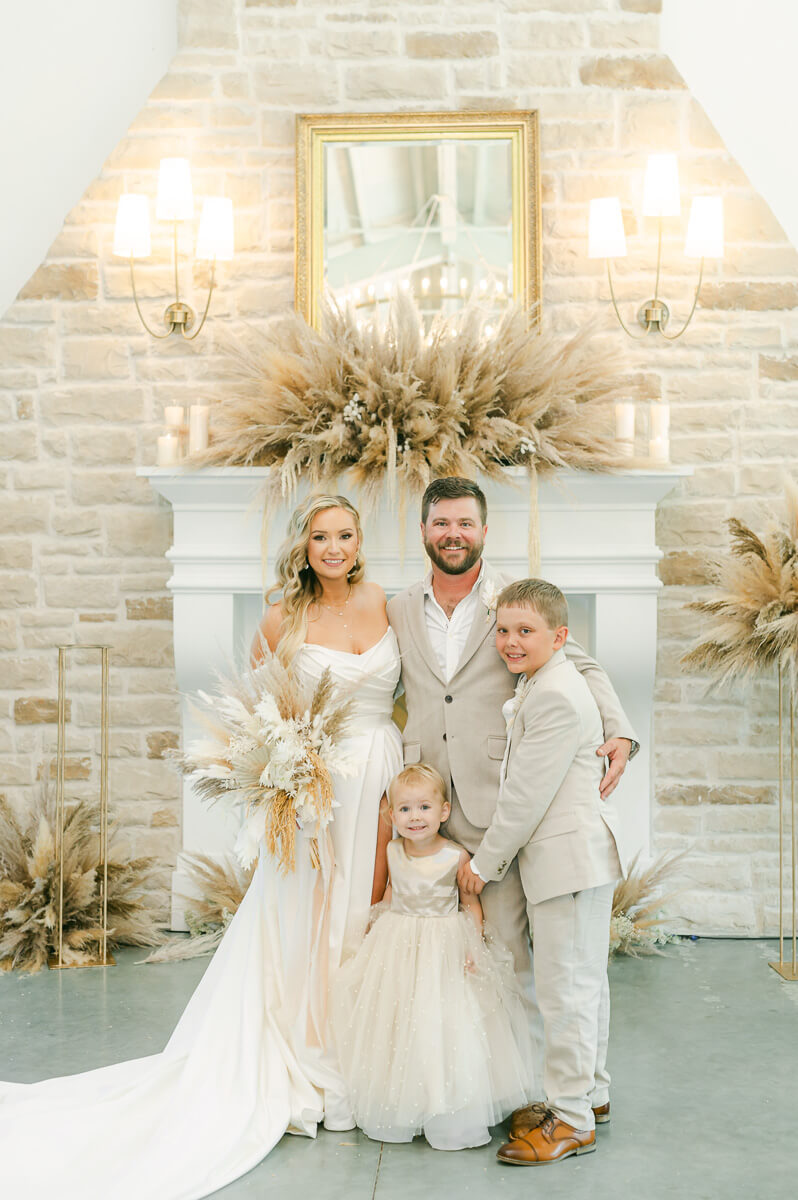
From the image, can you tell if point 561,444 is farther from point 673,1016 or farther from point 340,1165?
point 340,1165

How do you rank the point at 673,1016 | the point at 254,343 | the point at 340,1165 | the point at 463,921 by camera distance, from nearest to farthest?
the point at 340,1165, the point at 463,921, the point at 673,1016, the point at 254,343

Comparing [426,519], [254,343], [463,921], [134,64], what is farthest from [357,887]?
[134,64]

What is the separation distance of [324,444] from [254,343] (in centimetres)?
62

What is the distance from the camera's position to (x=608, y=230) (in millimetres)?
4051

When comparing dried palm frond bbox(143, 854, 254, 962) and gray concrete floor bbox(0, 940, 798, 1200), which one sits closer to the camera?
gray concrete floor bbox(0, 940, 798, 1200)

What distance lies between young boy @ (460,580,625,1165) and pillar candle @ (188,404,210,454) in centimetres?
168

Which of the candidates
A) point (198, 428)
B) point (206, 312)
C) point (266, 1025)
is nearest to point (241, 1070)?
point (266, 1025)

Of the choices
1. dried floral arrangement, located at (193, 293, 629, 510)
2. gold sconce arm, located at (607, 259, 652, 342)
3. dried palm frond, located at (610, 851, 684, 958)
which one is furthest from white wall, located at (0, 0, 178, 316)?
dried palm frond, located at (610, 851, 684, 958)

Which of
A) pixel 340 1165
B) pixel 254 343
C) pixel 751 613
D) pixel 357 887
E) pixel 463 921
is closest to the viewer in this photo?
pixel 340 1165

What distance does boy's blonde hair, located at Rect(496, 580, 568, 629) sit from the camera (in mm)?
2572

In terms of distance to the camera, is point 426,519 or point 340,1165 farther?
point 426,519

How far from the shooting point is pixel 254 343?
4133 mm

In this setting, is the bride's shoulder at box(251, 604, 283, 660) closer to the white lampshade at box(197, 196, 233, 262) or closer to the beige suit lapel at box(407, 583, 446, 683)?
the beige suit lapel at box(407, 583, 446, 683)

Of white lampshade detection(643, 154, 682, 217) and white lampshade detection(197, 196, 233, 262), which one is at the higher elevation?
white lampshade detection(643, 154, 682, 217)
